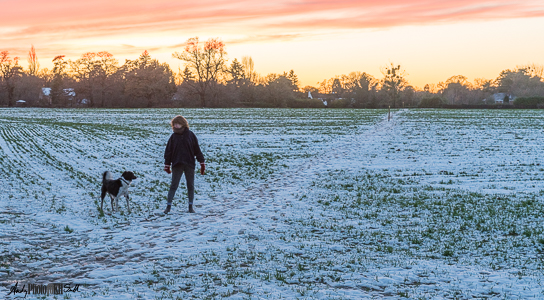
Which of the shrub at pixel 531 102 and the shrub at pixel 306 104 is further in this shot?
the shrub at pixel 306 104

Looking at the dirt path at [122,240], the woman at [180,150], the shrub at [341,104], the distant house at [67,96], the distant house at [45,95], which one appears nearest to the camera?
the dirt path at [122,240]

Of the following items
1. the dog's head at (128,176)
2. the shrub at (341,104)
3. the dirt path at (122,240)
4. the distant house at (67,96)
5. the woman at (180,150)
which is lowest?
the dirt path at (122,240)

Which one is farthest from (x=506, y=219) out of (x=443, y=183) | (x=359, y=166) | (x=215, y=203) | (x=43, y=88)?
(x=43, y=88)

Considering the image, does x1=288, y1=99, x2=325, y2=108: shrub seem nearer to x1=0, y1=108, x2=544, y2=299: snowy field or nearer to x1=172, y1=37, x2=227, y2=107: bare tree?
x1=172, y1=37, x2=227, y2=107: bare tree

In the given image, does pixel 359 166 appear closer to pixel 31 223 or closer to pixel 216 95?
pixel 31 223

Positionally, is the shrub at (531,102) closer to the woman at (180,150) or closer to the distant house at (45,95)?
the woman at (180,150)

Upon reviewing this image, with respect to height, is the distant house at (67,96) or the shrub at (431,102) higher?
the distant house at (67,96)

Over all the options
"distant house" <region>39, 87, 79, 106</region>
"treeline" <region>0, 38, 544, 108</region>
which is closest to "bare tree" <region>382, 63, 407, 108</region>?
"treeline" <region>0, 38, 544, 108</region>

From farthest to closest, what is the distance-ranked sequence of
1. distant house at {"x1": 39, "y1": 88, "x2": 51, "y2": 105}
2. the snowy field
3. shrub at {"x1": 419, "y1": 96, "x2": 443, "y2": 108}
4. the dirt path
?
distant house at {"x1": 39, "y1": 88, "x2": 51, "y2": 105}, shrub at {"x1": 419, "y1": 96, "x2": 443, "y2": 108}, the dirt path, the snowy field

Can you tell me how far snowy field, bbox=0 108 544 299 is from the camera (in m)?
5.73

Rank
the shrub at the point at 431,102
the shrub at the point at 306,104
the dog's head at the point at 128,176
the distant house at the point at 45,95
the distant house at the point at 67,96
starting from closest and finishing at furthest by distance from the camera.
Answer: the dog's head at the point at 128,176
the shrub at the point at 431,102
the shrub at the point at 306,104
the distant house at the point at 67,96
the distant house at the point at 45,95

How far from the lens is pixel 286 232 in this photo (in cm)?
809

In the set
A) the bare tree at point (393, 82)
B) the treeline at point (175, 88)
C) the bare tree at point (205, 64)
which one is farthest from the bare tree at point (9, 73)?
the bare tree at point (393, 82)

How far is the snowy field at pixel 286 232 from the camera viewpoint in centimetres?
573
